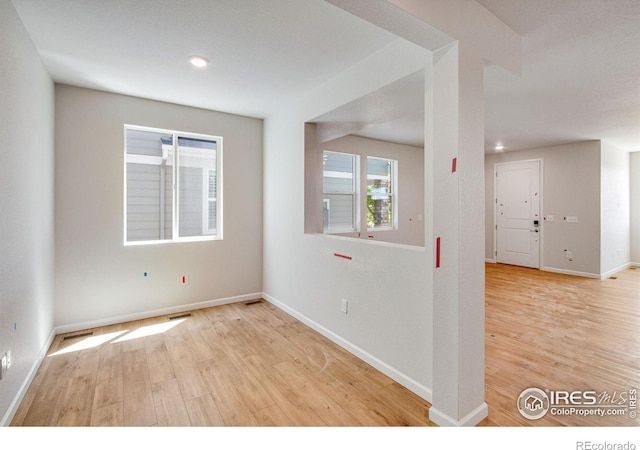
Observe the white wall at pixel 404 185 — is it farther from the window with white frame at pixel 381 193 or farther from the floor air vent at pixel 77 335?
the floor air vent at pixel 77 335

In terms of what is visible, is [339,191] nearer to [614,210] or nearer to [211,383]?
[211,383]

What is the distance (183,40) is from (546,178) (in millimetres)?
6906

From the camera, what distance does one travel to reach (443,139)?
1859 millimetres

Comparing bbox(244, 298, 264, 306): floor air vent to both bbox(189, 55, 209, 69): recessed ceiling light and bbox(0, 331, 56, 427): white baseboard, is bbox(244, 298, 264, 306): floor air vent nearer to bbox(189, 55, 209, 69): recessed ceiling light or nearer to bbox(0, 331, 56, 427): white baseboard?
bbox(0, 331, 56, 427): white baseboard

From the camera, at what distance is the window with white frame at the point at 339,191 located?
17.2 feet

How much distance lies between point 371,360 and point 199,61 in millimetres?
3000

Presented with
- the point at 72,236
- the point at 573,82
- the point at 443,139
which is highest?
the point at 573,82

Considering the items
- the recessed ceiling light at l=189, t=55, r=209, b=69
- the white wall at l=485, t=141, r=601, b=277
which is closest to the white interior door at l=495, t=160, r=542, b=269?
the white wall at l=485, t=141, r=601, b=277

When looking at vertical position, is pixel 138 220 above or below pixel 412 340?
above

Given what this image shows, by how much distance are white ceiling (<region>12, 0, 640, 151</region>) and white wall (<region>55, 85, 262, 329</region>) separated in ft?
0.88
